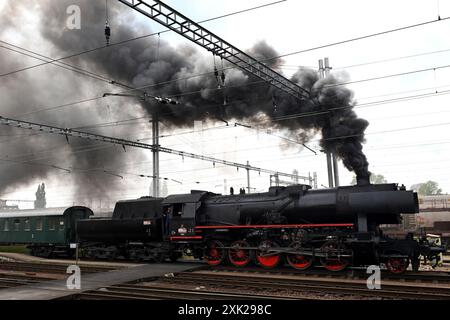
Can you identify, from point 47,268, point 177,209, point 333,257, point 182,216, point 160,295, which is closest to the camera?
point 160,295

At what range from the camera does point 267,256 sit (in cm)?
1249

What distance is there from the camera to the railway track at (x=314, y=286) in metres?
8.29

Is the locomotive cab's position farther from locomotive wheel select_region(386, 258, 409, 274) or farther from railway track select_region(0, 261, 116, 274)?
locomotive wheel select_region(386, 258, 409, 274)

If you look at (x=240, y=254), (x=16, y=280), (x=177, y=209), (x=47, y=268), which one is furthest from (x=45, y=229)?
(x=240, y=254)

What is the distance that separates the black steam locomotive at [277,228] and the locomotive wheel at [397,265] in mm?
26

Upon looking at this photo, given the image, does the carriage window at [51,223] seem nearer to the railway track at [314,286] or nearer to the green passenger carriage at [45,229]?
the green passenger carriage at [45,229]

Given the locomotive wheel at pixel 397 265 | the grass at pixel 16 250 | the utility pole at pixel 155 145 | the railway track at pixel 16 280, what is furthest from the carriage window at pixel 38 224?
the locomotive wheel at pixel 397 265

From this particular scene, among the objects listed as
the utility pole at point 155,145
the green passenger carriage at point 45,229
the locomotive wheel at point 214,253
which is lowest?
the locomotive wheel at point 214,253

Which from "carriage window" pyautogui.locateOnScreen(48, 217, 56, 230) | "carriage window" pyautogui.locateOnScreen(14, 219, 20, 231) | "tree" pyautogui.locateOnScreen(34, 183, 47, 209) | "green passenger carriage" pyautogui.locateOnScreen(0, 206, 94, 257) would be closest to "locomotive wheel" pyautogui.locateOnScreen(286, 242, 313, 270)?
"green passenger carriage" pyautogui.locateOnScreen(0, 206, 94, 257)

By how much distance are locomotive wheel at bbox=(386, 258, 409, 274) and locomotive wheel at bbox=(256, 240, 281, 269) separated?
3.25 metres

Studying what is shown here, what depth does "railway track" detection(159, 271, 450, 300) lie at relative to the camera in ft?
27.2

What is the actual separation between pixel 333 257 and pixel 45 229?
49.0ft

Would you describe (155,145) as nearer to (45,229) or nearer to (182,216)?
(45,229)

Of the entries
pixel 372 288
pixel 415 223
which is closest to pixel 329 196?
pixel 372 288
